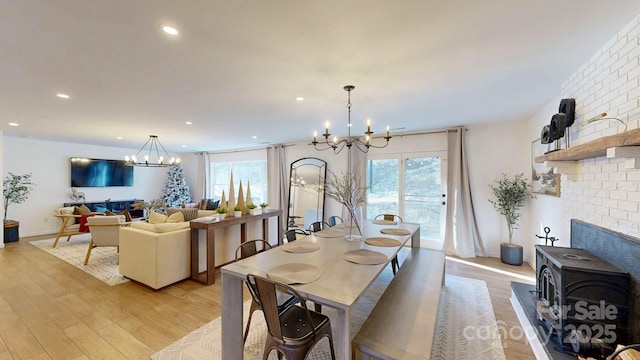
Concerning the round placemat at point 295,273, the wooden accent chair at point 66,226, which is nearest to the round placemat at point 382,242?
the round placemat at point 295,273

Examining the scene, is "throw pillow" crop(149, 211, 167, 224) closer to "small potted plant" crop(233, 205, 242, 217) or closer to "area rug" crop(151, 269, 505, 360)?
"small potted plant" crop(233, 205, 242, 217)

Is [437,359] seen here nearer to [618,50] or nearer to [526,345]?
[526,345]

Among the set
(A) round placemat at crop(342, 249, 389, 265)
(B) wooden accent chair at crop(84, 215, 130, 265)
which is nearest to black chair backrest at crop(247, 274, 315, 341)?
(A) round placemat at crop(342, 249, 389, 265)

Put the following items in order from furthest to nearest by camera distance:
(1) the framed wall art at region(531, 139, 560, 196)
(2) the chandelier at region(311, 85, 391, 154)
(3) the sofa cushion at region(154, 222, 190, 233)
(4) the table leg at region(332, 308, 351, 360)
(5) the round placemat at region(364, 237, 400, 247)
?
(3) the sofa cushion at region(154, 222, 190, 233) → (1) the framed wall art at region(531, 139, 560, 196) → (2) the chandelier at region(311, 85, 391, 154) → (5) the round placemat at region(364, 237, 400, 247) → (4) the table leg at region(332, 308, 351, 360)

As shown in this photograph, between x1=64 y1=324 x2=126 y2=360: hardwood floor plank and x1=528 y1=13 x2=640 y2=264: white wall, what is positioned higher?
x1=528 y1=13 x2=640 y2=264: white wall

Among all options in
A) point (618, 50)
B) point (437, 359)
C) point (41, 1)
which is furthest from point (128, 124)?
point (618, 50)

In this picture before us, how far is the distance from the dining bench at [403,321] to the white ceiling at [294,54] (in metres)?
2.01

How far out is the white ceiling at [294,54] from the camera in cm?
149

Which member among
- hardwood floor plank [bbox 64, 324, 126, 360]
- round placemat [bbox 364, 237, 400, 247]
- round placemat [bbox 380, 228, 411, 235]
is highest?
round placemat [bbox 380, 228, 411, 235]

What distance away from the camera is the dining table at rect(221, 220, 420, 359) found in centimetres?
134

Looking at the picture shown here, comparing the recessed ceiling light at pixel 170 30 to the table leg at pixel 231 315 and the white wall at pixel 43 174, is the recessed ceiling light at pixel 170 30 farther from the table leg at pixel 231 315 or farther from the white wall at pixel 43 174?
the white wall at pixel 43 174

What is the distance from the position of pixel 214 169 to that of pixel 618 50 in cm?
884

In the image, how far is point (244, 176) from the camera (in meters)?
7.75

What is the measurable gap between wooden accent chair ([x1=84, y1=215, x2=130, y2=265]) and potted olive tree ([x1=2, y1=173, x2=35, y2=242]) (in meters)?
3.10
